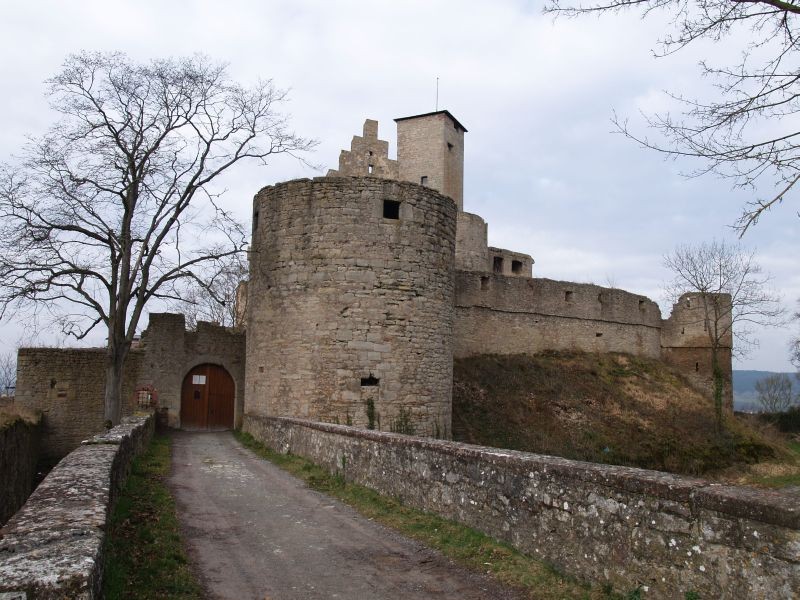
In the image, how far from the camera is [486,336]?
24.9 meters

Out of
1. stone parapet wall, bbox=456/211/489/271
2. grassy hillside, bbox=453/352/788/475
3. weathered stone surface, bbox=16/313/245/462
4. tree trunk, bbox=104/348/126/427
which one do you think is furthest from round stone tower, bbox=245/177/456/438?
stone parapet wall, bbox=456/211/489/271

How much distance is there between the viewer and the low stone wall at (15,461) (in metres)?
12.5

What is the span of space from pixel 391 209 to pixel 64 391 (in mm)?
12130

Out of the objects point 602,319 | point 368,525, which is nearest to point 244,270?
point 368,525

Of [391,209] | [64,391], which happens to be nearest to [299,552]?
[391,209]

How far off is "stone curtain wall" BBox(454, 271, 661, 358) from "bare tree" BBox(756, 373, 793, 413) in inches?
1391

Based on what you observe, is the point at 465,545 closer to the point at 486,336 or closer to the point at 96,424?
the point at 96,424

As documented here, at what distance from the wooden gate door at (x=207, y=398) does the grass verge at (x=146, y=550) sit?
11136 mm

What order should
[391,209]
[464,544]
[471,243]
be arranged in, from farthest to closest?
A: [471,243], [391,209], [464,544]

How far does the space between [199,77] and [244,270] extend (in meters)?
6.02

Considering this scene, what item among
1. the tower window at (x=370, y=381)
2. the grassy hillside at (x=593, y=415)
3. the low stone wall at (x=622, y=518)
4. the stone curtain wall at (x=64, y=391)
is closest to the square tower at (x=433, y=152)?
the grassy hillside at (x=593, y=415)

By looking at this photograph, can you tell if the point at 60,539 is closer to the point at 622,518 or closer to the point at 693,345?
the point at 622,518

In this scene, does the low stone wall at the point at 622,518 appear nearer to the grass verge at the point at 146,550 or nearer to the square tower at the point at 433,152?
the grass verge at the point at 146,550

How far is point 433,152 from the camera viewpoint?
1521 inches
